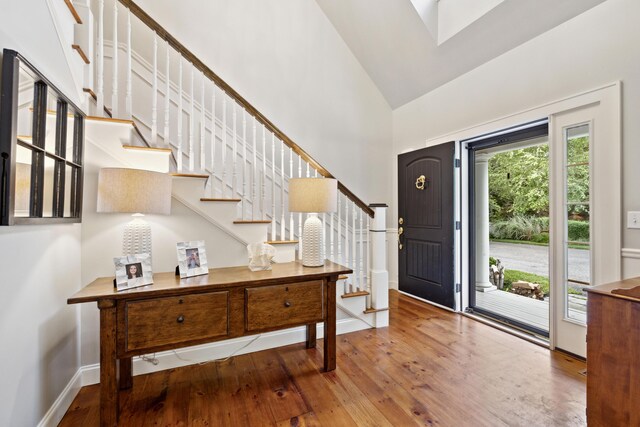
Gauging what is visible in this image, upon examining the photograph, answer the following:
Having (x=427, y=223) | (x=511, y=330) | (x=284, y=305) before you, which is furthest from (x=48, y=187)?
(x=511, y=330)

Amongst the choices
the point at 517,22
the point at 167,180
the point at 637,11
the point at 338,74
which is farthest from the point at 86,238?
the point at 637,11

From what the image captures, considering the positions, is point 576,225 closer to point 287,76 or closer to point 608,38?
point 608,38

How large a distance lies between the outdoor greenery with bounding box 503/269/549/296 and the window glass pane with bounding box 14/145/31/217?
15.9ft

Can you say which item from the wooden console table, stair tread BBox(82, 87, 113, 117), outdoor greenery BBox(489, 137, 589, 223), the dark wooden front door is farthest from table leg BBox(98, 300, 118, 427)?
outdoor greenery BBox(489, 137, 589, 223)

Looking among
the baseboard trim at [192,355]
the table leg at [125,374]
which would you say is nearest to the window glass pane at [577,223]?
the baseboard trim at [192,355]

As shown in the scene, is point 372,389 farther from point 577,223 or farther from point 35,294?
point 577,223

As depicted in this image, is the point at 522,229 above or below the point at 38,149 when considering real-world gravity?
below

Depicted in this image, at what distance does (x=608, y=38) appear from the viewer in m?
2.05

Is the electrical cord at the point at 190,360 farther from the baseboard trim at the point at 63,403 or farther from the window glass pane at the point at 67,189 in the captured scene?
the window glass pane at the point at 67,189

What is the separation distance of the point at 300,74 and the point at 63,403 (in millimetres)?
3734

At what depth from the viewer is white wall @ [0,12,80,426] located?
114 cm

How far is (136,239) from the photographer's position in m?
1.66

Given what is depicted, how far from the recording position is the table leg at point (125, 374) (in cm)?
181

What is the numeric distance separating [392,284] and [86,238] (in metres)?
3.58
